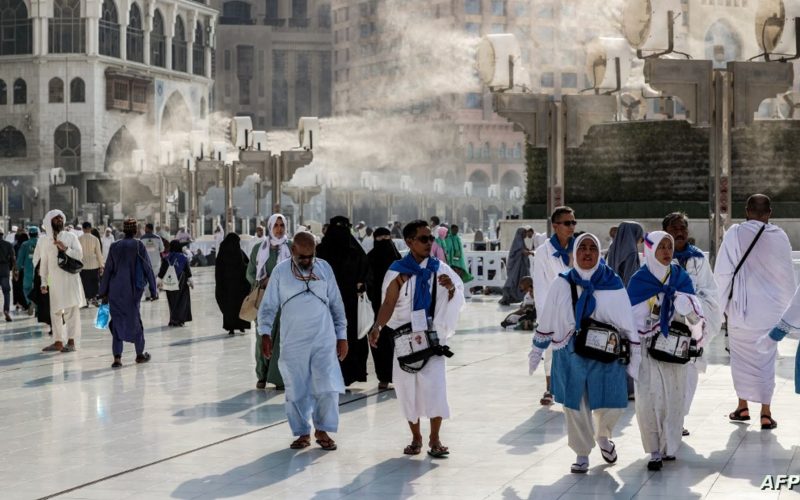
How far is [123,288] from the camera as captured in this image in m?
13.3

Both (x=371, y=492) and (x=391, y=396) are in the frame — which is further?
(x=391, y=396)

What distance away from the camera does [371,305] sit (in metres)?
11.0

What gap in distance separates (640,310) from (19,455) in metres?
3.62

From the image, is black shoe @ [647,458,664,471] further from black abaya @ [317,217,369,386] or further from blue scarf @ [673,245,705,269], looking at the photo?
black abaya @ [317,217,369,386]

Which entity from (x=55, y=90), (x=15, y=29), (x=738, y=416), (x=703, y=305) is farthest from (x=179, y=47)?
(x=703, y=305)

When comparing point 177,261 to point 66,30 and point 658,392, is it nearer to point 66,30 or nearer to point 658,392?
point 658,392

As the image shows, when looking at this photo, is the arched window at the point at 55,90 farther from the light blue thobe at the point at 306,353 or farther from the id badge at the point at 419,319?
the id badge at the point at 419,319

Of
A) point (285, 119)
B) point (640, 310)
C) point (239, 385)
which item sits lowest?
point (239, 385)

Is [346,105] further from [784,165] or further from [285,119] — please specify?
[784,165]

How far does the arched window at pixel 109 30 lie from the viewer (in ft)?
220

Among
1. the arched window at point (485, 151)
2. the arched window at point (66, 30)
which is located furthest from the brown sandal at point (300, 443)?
the arched window at point (485, 151)

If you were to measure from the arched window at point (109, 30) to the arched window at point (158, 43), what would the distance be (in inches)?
135

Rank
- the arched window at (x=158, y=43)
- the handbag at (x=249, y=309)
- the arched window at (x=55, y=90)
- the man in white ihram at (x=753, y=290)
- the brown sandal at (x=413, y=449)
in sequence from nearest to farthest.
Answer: the brown sandal at (x=413, y=449) < the man in white ihram at (x=753, y=290) < the handbag at (x=249, y=309) < the arched window at (x=55, y=90) < the arched window at (x=158, y=43)

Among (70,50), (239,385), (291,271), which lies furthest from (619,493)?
(70,50)
